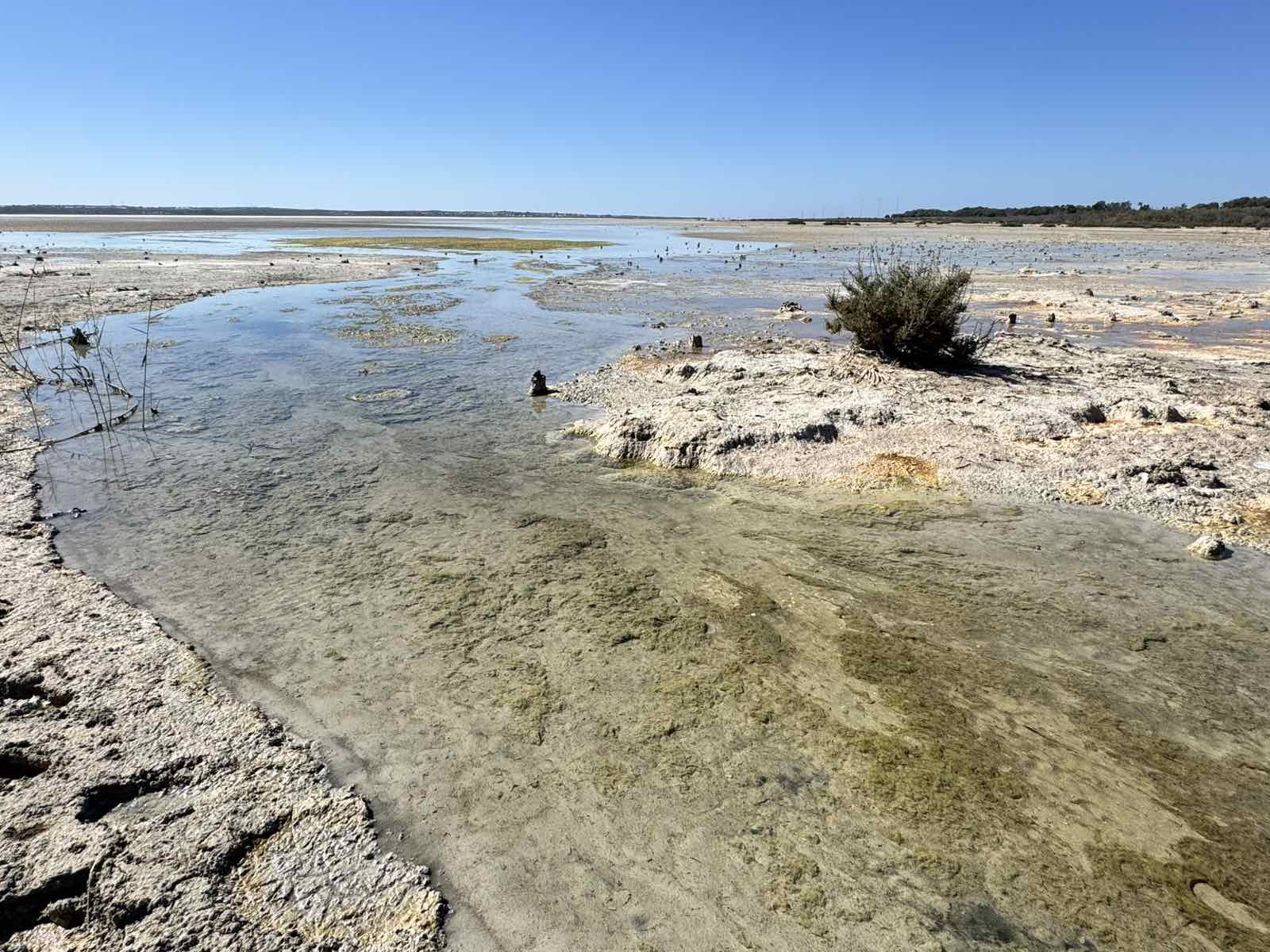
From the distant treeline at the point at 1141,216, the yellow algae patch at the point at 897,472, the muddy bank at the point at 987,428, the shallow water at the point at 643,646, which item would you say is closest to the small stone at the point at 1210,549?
the shallow water at the point at 643,646

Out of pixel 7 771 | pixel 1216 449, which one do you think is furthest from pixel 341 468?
pixel 1216 449

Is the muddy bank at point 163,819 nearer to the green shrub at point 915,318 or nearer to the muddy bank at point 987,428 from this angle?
the muddy bank at point 987,428

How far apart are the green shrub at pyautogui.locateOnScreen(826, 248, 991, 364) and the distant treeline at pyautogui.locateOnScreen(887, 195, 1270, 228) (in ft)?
207

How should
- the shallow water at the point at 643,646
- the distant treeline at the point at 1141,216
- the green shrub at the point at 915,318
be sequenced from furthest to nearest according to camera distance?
the distant treeline at the point at 1141,216 < the green shrub at the point at 915,318 < the shallow water at the point at 643,646

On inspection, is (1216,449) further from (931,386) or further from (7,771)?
(7,771)

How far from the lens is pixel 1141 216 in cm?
6675

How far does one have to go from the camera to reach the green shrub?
10242 mm

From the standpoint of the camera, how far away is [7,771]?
2.92 meters

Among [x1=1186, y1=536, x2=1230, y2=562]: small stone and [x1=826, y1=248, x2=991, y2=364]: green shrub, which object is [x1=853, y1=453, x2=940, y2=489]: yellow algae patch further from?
[x1=826, y1=248, x2=991, y2=364]: green shrub

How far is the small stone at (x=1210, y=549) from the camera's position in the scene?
4875mm

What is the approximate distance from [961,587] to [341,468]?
225 inches

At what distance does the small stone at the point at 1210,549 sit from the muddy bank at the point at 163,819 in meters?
5.46

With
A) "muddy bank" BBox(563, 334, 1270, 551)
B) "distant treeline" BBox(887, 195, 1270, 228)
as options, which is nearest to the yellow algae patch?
"muddy bank" BBox(563, 334, 1270, 551)

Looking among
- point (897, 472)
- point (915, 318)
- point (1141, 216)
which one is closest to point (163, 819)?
point (897, 472)
